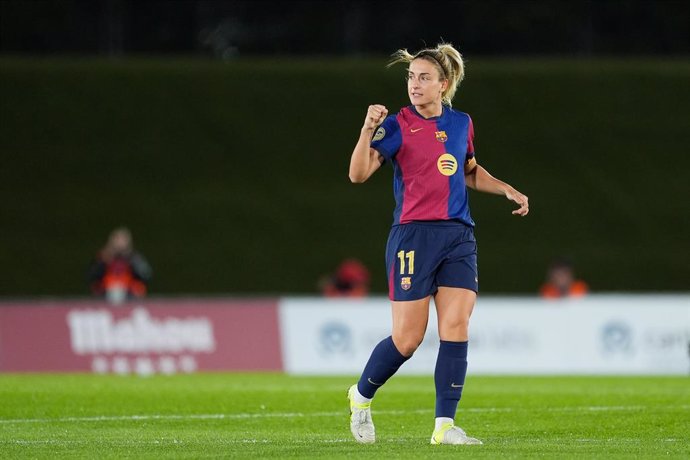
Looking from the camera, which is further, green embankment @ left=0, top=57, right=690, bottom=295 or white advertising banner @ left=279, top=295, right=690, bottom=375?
green embankment @ left=0, top=57, right=690, bottom=295

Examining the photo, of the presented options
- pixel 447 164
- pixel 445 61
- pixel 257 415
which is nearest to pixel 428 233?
pixel 447 164

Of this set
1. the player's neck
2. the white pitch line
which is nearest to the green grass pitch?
the white pitch line

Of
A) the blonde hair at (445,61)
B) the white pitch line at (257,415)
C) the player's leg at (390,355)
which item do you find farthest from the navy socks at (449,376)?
the white pitch line at (257,415)

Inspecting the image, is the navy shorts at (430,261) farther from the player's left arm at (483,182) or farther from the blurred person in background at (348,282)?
the blurred person in background at (348,282)

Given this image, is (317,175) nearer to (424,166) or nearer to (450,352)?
(424,166)

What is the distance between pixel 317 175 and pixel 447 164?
18.0 meters

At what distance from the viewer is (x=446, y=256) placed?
7996 mm

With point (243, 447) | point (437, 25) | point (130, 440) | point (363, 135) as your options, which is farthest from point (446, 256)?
point (437, 25)

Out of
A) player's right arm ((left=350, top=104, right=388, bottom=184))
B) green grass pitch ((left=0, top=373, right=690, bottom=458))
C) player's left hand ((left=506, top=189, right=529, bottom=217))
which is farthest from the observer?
player's left hand ((left=506, top=189, right=529, bottom=217))

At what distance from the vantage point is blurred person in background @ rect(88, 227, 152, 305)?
2289 centimetres

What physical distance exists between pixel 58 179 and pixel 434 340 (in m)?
9.82

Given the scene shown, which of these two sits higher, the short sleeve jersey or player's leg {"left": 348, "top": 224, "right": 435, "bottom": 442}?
the short sleeve jersey

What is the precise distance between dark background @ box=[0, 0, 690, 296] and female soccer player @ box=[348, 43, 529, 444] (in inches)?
679

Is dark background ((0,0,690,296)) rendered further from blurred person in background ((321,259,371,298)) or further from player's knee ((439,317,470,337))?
player's knee ((439,317,470,337))
